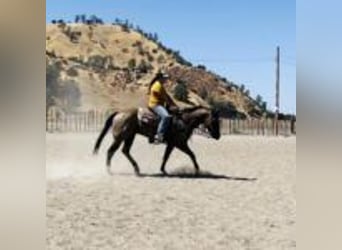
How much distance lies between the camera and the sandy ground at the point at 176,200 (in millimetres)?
1982

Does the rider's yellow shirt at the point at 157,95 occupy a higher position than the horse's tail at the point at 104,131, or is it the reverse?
the rider's yellow shirt at the point at 157,95

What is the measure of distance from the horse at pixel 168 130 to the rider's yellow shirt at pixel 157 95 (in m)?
0.04

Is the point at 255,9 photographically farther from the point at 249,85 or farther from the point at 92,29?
the point at 92,29

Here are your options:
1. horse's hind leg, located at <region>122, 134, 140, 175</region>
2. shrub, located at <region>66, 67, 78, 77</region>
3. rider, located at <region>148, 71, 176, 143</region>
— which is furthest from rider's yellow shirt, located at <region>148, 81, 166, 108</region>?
shrub, located at <region>66, 67, 78, 77</region>

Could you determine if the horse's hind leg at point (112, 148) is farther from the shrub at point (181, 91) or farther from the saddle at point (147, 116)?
the shrub at point (181, 91)

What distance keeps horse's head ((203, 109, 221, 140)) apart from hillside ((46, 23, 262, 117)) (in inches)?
1.5

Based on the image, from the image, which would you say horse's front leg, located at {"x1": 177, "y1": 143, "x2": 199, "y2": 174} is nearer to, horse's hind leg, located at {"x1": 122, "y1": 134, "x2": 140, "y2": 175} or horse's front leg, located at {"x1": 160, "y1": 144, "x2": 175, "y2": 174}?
Answer: horse's front leg, located at {"x1": 160, "y1": 144, "x2": 175, "y2": 174}

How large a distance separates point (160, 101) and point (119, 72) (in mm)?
221

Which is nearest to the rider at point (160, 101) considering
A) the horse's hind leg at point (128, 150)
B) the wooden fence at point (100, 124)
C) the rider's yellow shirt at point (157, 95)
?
the rider's yellow shirt at point (157, 95)

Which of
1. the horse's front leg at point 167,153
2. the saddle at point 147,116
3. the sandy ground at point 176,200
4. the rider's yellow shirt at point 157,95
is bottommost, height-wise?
the sandy ground at point 176,200

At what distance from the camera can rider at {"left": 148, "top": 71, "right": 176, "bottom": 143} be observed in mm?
2258

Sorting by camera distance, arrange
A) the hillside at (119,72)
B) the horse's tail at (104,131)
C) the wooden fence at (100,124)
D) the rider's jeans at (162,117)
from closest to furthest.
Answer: the wooden fence at (100,124) < the hillside at (119,72) < the horse's tail at (104,131) < the rider's jeans at (162,117)

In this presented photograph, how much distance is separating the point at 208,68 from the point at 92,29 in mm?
420
